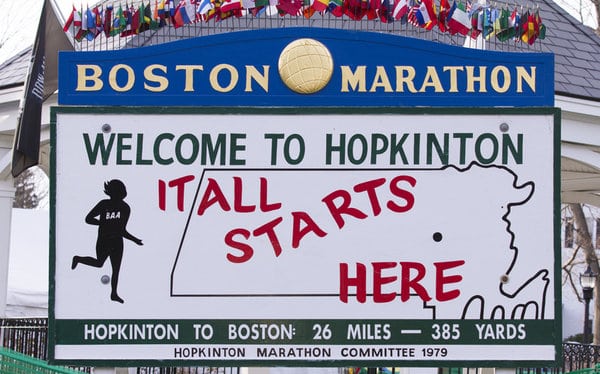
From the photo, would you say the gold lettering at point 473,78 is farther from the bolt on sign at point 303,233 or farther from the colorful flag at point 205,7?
the colorful flag at point 205,7

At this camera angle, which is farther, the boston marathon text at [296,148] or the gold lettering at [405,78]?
the gold lettering at [405,78]

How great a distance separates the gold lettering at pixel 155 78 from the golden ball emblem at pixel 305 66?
0.62m

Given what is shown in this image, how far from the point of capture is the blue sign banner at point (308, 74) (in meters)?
4.85

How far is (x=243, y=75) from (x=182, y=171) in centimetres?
61

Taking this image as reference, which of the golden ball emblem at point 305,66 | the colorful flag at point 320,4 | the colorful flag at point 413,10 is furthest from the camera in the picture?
the colorful flag at point 413,10

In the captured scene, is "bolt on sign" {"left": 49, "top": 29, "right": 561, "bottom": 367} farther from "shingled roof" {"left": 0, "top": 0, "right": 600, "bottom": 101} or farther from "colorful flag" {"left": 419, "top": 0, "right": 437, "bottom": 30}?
"shingled roof" {"left": 0, "top": 0, "right": 600, "bottom": 101}

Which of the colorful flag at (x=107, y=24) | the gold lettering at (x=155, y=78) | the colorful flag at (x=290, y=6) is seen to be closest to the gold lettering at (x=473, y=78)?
the gold lettering at (x=155, y=78)

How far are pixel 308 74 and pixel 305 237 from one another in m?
0.86

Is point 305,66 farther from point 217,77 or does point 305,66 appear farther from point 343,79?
point 217,77

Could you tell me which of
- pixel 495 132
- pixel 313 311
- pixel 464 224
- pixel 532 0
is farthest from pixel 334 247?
pixel 532 0

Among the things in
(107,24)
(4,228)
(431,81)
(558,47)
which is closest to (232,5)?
(107,24)

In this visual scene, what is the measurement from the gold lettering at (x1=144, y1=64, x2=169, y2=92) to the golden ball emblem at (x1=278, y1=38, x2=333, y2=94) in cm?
62

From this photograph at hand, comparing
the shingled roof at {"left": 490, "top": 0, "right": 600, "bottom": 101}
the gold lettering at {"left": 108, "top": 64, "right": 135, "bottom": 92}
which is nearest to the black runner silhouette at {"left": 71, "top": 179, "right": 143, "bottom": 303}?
the gold lettering at {"left": 108, "top": 64, "right": 135, "bottom": 92}

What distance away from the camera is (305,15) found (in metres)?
9.13
